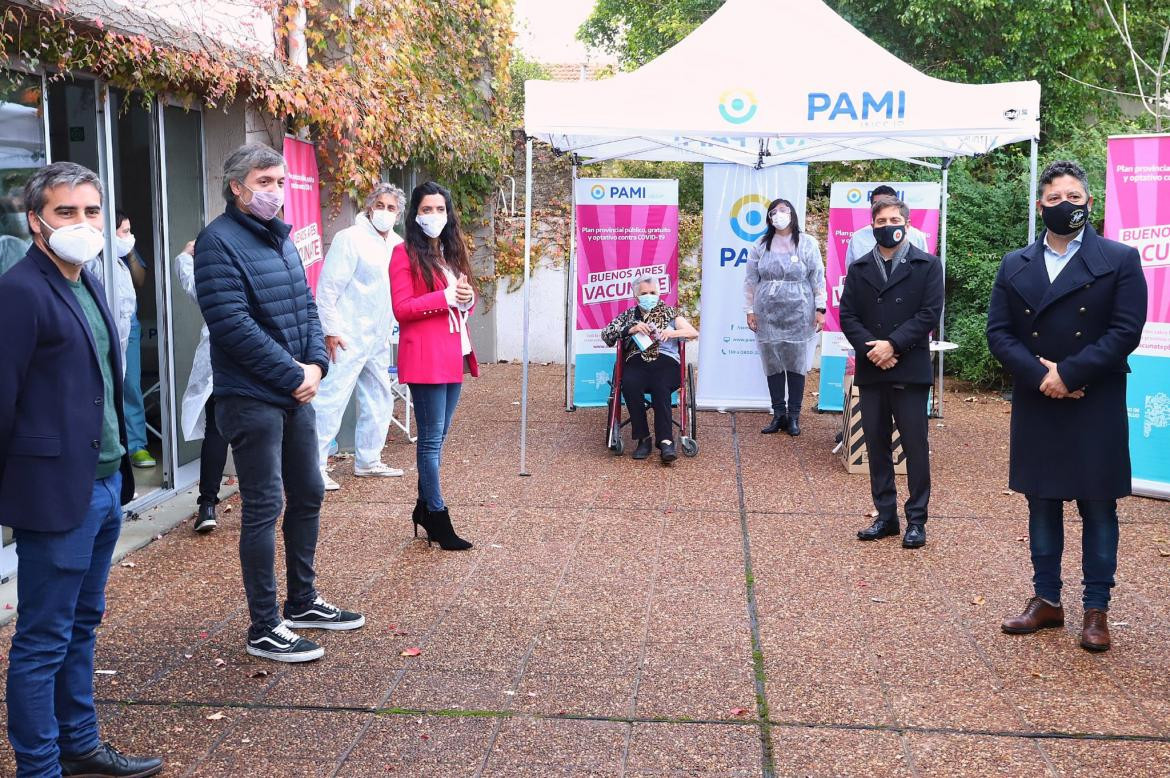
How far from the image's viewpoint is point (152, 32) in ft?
20.7

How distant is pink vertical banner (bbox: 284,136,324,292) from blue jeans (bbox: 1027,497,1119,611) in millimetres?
5103

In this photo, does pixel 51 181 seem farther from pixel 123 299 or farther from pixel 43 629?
pixel 123 299

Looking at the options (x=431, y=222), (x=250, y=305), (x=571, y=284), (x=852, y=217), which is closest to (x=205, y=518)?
(x=431, y=222)

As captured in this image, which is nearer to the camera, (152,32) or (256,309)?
(256,309)

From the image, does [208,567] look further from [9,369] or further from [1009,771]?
[1009,771]

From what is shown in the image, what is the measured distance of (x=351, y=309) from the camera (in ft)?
25.3

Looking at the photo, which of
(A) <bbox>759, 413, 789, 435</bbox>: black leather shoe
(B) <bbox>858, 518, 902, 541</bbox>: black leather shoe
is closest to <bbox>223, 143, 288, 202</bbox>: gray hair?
(B) <bbox>858, 518, 902, 541</bbox>: black leather shoe

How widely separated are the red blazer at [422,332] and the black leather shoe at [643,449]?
3065 mm

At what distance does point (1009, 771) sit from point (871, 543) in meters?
2.88

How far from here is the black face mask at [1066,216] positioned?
4.85 m

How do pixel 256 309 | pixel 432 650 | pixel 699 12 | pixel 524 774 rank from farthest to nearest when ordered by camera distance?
pixel 699 12
pixel 432 650
pixel 256 309
pixel 524 774

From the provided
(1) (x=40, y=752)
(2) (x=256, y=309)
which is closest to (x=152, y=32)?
(2) (x=256, y=309)

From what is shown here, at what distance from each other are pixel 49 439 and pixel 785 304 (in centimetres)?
743

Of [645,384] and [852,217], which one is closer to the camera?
[645,384]
